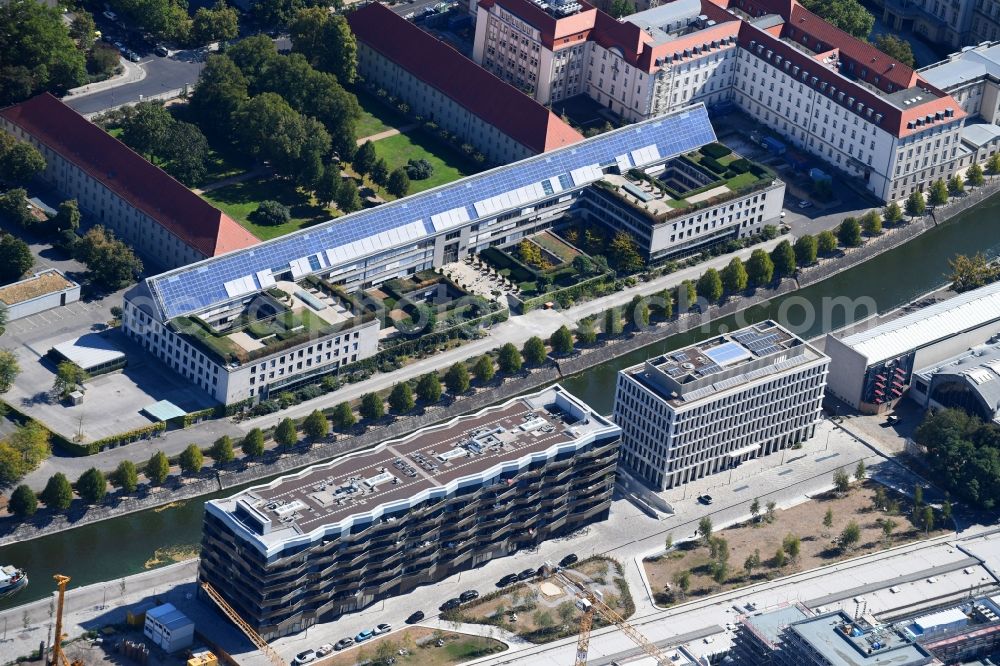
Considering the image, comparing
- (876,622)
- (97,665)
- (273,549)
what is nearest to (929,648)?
(876,622)

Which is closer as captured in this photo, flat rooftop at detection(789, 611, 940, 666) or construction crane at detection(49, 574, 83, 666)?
flat rooftop at detection(789, 611, 940, 666)

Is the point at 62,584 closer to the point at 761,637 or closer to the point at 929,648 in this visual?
the point at 761,637

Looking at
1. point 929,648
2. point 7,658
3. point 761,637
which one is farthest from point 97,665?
point 929,648

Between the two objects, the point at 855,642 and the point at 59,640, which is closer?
the point at 855,642

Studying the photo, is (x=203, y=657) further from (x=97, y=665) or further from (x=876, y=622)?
(x=876, y=622)

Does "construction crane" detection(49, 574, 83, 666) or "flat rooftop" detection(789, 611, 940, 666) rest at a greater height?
"flat rooftop" detection(789, 611, 940, 666)

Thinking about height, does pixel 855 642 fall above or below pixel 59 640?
above

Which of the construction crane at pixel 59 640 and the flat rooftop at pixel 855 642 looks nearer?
the flat rooftop at pixel 855 642
